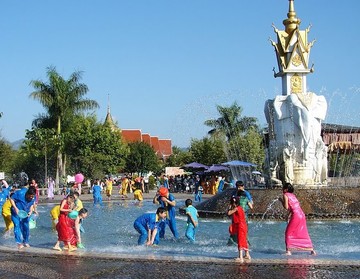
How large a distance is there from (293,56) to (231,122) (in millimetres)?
41590

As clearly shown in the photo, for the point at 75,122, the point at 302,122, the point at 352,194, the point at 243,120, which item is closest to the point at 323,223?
the point at 352,194

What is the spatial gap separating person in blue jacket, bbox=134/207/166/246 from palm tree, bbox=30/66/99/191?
1658 inches

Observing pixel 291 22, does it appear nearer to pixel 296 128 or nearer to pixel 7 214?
pixel 296 128

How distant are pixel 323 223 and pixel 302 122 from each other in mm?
5152

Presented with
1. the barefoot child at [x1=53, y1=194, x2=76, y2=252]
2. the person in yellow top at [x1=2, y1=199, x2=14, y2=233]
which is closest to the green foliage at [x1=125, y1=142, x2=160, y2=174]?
the person in yellow top at [x1=2, y1=199, x2=14, y2=233]

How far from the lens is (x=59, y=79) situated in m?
55.0

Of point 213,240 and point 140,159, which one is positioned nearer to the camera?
point 213,240

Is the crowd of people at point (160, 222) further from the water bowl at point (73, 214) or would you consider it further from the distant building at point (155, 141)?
the distant building at point (155, 141)

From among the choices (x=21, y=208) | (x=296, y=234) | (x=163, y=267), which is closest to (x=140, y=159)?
(x=21, y=208)

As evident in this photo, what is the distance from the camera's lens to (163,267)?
985cm

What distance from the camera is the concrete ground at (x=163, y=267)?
9125mm

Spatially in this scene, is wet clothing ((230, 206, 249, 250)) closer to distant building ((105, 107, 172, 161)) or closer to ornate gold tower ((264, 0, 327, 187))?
ornate gold tower ((264, 0, 327, 187))

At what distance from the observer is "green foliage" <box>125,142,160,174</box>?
8206 centimetres

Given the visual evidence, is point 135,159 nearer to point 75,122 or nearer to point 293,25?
point 75,122
